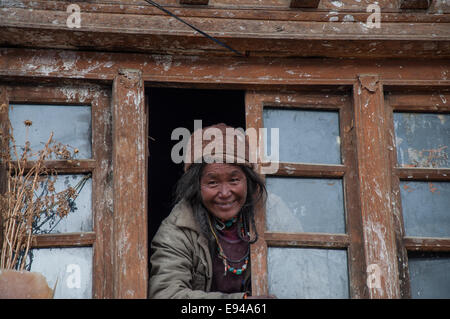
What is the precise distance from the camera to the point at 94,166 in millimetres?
4227

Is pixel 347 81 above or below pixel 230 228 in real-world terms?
above

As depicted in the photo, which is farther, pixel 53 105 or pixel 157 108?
pixel 157 108

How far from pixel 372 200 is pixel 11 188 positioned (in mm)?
1863

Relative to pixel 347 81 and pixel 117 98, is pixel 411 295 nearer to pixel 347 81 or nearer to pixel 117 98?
pixel 347 81

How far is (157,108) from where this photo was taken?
6.26m

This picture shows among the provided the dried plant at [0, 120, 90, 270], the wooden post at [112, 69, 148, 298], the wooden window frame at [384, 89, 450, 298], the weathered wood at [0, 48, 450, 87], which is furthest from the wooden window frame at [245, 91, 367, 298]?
the dried plant at [0, 120, 90, 270]

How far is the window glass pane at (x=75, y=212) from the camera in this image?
4137mm

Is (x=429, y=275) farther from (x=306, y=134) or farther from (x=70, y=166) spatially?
(x=70, y=166)

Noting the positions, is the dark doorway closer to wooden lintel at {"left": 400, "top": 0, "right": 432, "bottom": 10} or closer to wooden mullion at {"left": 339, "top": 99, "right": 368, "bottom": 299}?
wooden mullion at {"left": 339, "top": 99, "right": 368, "bottom": 299}
